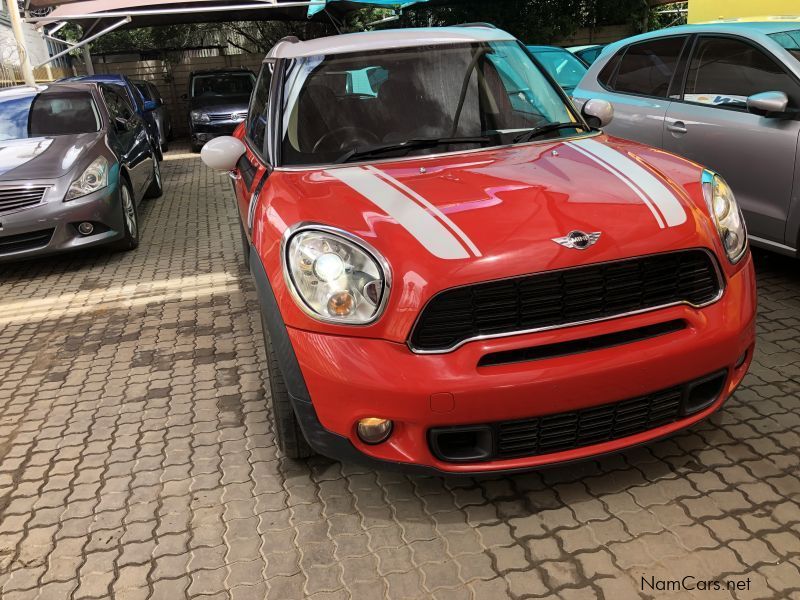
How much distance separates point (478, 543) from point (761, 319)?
258cm

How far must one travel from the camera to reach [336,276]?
2336mm

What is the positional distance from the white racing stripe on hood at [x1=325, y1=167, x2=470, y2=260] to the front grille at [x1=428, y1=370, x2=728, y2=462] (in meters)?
0.58

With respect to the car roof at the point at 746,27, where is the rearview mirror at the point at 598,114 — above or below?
below

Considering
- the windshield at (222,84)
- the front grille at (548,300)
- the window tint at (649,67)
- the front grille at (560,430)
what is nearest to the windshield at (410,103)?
the front grille at (548,300)

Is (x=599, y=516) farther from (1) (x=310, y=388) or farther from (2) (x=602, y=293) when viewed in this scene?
(1) (x=310, y=388)

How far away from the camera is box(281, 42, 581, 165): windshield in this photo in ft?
10.5

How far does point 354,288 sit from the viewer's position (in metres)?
2.31

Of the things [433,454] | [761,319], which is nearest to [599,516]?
[433,454]

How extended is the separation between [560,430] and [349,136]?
1.67 m

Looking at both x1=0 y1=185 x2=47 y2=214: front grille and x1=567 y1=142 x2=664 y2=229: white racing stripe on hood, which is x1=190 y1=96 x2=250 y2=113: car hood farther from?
x1=567 y1=142 x2=664 y2=229: white racing stripe on hood

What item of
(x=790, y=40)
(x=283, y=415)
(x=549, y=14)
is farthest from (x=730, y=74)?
(x=549, y=14)

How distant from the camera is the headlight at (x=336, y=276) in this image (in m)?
2.28

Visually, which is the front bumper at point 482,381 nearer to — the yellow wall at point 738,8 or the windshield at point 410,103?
the windshield at point 410,103

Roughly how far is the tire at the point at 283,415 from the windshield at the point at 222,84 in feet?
44.5
